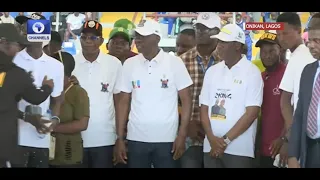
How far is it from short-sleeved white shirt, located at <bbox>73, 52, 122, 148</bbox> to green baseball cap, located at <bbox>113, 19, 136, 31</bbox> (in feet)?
0.75

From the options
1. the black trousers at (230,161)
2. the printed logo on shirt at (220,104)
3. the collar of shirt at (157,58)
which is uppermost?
the collar of shirt at (157,58)

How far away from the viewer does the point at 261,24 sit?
4.11 m

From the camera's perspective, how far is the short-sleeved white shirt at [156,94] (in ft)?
13.3

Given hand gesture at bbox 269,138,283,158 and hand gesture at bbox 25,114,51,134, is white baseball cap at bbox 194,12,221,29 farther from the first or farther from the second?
hand gesture at bbox 25,114,51,134

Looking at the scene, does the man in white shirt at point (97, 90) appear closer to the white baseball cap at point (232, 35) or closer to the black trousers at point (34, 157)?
the black trousers at point (34, 157)

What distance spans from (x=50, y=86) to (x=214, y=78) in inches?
43.5

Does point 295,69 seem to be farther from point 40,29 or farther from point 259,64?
point 40,29

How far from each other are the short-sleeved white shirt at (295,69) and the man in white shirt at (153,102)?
66 centimetres

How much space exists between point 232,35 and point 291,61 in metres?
0.42

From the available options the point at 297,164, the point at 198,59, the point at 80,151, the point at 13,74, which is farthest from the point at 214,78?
the point at 13,74

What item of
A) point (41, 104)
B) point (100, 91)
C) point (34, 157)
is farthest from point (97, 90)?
point (34, 157)

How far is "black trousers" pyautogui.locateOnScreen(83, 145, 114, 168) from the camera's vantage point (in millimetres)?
4176

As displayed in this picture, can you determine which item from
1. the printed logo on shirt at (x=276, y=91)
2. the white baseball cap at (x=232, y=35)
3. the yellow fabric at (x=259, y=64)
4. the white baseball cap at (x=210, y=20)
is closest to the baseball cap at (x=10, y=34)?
the white baseball cap at (x=210, y=20)

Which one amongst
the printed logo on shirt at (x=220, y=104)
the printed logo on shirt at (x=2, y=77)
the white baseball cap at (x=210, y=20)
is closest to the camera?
the printed logo on shirt at (x=2, y=77)
